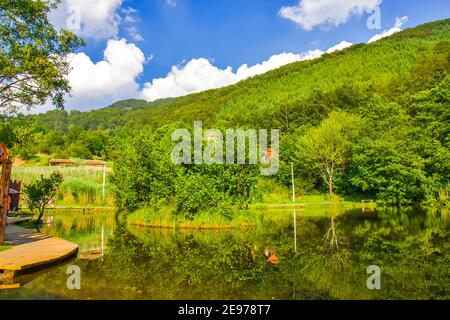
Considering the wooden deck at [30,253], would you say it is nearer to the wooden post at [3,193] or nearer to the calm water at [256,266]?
the calm water at [256,266]

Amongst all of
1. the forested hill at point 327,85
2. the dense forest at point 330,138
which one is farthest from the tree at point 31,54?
the forested hill at point 327,85

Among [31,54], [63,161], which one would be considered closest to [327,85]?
[63,161]

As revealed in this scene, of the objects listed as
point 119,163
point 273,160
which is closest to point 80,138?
point 273,160

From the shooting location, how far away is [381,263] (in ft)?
34.9

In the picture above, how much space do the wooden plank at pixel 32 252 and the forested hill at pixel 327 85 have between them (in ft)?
145

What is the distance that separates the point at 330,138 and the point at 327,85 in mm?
35150

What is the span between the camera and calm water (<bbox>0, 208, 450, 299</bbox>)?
8.09 metres

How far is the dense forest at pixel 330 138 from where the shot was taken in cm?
2059

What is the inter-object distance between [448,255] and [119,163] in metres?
20.0

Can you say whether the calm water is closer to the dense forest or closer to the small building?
the dense forest
